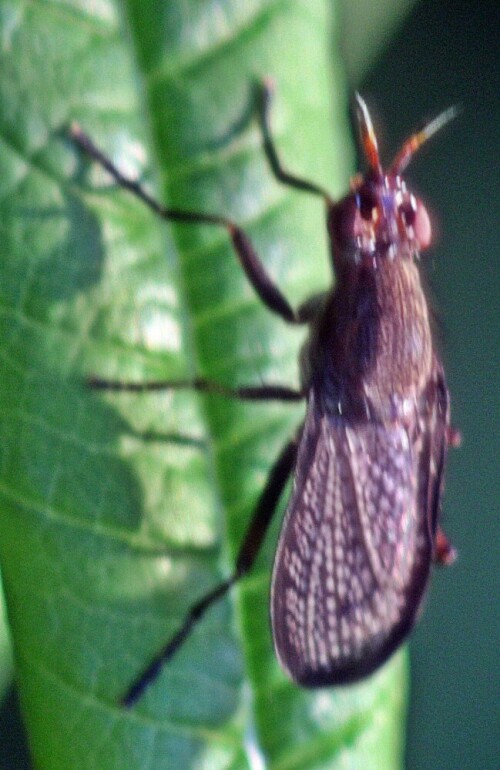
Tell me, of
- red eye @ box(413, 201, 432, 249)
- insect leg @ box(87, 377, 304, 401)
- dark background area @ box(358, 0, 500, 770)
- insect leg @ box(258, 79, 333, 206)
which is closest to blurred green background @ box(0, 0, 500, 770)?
dark background area @ box(358, 0, 500, 770)

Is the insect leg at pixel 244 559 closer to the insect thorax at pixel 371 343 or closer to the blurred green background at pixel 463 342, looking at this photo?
the insect thorax at pixel 371 343

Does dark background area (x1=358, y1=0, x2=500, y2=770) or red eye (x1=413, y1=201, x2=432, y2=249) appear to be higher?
red eye (x1=413, y1=201, x2=432, y2=249)

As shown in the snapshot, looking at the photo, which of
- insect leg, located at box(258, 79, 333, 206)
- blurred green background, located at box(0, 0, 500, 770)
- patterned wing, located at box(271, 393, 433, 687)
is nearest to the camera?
insect leg, located at box(258, 79, 333, 206)

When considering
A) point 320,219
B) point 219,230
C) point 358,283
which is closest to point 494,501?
point 358,283

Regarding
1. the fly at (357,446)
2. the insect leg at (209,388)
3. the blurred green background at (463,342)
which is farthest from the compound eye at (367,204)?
the blurred green background at (463,342)

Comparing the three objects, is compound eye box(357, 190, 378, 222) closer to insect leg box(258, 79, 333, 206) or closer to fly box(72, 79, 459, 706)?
fly box(72, 79, 459, 706)

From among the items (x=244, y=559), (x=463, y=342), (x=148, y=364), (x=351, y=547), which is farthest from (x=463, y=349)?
(x=148, y=364)

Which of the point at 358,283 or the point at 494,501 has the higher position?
the point at 358,283

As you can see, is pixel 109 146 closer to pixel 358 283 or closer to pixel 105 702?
pixel 358 283
